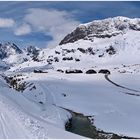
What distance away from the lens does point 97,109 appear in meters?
56.5

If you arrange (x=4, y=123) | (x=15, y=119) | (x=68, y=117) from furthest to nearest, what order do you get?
(x=68, y=117)
(x=15, y=119)
(x=4, y=123)

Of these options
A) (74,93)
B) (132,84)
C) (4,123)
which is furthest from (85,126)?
(132,84)

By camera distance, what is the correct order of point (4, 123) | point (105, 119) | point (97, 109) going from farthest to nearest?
point (97, 109) < point (105, 119) < point (4, 123)

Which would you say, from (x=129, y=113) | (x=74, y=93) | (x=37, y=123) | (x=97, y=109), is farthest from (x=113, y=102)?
(x=37, y=123)

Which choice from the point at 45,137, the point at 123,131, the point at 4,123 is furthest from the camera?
the point at 123,131

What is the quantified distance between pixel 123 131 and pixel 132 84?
5891 centimetres

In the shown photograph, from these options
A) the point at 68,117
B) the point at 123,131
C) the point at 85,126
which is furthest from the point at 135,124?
the point at 68,117

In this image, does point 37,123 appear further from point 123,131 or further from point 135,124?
point 135,124

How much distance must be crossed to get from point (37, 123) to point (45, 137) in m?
5.78

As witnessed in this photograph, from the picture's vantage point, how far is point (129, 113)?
5166 centimetres

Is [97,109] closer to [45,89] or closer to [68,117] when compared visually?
[68,117]

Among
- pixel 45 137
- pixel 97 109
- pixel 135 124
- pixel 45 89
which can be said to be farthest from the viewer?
pixel 45 89

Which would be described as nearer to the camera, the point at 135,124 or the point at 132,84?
the point at 135,124

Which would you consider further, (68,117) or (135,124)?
(68,117)
